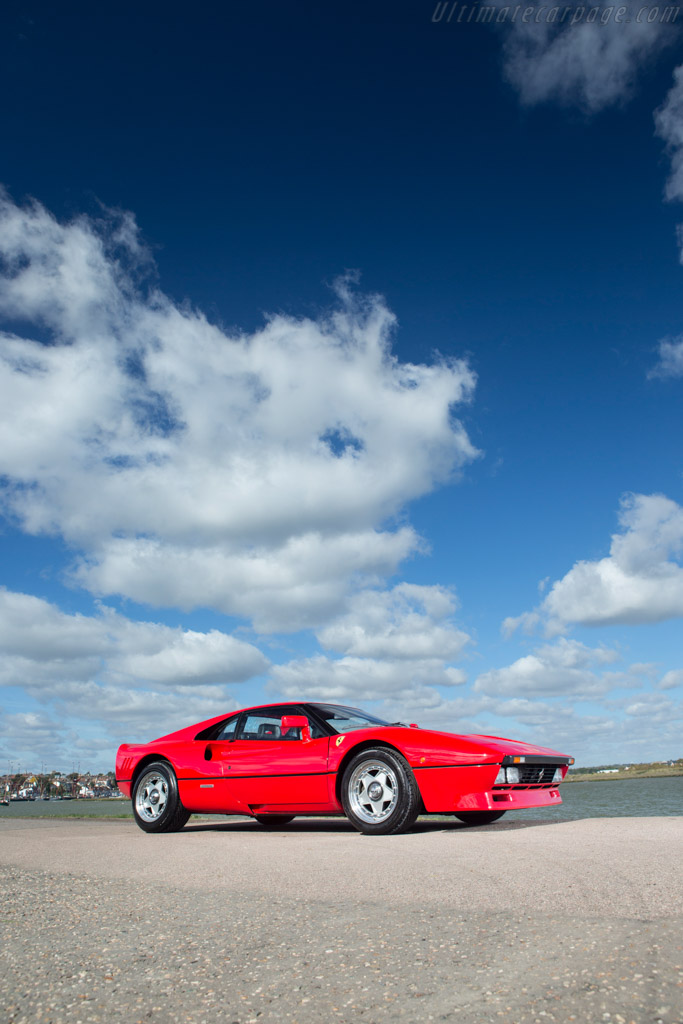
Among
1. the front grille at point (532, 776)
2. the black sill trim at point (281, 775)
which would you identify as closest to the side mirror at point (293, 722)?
the black sill trim at point (281, 775)

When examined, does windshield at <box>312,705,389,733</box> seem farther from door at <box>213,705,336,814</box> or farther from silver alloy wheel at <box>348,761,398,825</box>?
silver alloy wheel at <box>348,761,398,825</box>

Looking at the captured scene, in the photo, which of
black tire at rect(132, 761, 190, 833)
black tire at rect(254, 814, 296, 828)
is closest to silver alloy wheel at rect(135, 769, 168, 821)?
black tire at rect(132, 761, 190, 833)

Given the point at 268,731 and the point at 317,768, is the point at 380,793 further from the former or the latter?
the point at 268,731

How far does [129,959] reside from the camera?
88.7 inches

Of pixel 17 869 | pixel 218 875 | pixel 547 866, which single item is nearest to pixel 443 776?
pixel 547 866

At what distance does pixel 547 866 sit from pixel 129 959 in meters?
2.44

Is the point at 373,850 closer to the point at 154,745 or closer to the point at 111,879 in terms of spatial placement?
the point at 111,879

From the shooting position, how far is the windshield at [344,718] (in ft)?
22.0

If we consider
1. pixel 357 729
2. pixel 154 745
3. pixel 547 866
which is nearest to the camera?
pixel 547 866

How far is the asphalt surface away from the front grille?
1094 millimetres

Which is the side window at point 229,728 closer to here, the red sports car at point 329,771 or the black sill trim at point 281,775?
the red sports car at point 329,771

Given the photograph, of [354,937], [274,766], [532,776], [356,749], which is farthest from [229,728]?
[354,937]

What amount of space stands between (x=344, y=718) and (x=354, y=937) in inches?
180

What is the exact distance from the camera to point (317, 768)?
6.35m
